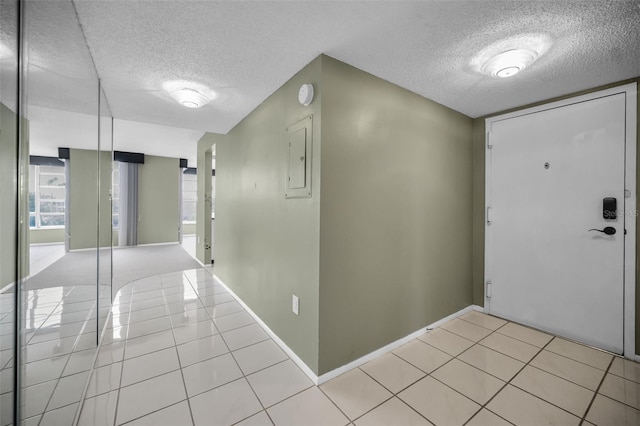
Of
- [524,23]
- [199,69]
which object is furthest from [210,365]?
[524,23]

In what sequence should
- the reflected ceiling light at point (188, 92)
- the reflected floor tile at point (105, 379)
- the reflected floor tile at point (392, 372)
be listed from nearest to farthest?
the reflected floor tile at point (105, 379) → the reflected floor tile at point (392, 372) → the reflected ceiling light at point (188, 92)

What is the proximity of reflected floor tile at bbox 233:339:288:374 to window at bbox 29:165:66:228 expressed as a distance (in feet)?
5.29

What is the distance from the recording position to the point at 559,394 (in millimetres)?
1771

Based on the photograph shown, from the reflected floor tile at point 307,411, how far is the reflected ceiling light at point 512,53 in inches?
105

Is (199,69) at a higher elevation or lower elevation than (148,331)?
higher

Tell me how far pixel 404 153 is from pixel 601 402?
2.24 metres

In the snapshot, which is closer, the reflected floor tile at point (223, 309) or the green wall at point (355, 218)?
the green wall at point (355, 218)

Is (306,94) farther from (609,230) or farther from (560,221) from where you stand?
(609,230)

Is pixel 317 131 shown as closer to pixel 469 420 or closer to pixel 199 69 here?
pixel 199 69

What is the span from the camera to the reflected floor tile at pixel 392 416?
1.53 m

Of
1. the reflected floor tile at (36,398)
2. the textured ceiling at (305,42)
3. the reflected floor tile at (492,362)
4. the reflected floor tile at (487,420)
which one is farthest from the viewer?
the reflected floor tile at (492,362)

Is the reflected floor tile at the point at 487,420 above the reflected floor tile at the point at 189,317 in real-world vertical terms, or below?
below

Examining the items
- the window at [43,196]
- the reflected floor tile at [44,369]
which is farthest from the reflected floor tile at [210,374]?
the window at [43,196]

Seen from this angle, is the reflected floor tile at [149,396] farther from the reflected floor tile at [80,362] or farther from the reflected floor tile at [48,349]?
the reflected floor tile at [48,349]
